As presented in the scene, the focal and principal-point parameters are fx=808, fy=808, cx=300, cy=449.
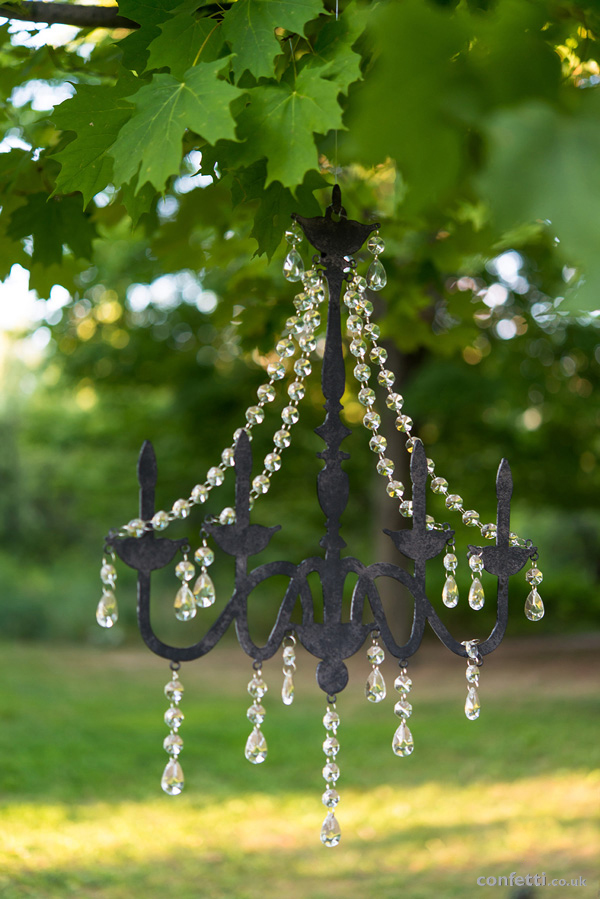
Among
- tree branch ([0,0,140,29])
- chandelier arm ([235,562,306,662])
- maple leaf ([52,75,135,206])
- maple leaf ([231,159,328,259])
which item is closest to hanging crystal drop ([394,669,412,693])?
chandelier arm ([235,562,306,662])

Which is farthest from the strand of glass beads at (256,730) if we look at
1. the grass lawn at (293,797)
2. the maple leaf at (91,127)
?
the grass lawn at (293,797)

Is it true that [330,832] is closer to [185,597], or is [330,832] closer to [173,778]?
[173,778]

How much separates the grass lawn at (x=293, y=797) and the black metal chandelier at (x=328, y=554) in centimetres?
269

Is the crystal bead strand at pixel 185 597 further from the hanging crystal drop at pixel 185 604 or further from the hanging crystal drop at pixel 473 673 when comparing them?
the hanging crystal drop at pixel 473 673

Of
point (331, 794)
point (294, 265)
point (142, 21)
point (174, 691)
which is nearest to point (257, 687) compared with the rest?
point (174, 691)

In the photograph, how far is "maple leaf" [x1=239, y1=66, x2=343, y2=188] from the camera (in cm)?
162

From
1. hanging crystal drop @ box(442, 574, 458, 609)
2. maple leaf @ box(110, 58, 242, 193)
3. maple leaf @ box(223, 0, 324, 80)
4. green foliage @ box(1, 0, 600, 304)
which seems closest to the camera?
green foliage @ box(1, 0, 600, 304)

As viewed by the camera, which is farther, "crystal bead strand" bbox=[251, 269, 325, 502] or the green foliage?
"crystal bead strand" bbox=[251, 269, 325, 502]

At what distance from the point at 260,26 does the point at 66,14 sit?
1.02 meters

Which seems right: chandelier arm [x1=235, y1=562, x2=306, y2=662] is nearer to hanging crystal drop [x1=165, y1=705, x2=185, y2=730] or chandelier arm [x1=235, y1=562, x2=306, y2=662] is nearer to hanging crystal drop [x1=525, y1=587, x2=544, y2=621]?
hanging crystal drop [x1=165, y1=705, x2=185, y2=730]

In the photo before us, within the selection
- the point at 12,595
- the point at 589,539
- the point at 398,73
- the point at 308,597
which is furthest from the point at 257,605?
the point at 398,73

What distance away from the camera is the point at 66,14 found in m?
2.45

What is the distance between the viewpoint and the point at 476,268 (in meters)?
8.28

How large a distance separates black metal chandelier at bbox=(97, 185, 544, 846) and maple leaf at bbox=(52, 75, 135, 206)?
51 centimetres
